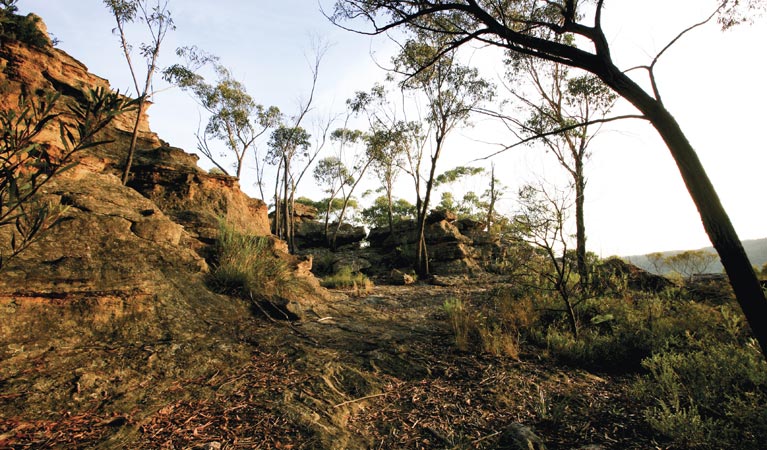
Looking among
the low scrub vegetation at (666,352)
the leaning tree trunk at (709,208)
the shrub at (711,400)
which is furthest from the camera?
the low scrub vegetation at (666,352)

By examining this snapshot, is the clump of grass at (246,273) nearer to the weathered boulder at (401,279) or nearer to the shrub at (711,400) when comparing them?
the shrub at (711,400)

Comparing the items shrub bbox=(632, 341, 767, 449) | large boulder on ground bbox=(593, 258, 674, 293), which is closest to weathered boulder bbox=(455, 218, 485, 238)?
large boulder on ground bbox=(593, 258, 674, 293)

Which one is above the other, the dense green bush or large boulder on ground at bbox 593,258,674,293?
large boulder on ground at bbox 593,258,674,293

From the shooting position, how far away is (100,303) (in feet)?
11.1

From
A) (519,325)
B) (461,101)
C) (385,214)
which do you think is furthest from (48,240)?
(385,214)

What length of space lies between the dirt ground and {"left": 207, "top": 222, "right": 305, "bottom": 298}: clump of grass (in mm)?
1258

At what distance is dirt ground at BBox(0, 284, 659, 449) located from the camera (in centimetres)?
222

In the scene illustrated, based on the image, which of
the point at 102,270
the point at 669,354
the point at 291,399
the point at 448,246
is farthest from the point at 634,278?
the point at 102,270

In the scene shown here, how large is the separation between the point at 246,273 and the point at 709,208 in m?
5.55

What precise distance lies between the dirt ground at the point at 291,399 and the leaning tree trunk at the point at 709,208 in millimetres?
1193

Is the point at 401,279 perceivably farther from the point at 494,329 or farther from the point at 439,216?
the point at 494,329

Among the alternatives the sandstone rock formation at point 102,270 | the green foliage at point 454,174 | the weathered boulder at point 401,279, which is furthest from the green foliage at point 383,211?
the sandstone rock formation at point 102,270

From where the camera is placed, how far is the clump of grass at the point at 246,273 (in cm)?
513

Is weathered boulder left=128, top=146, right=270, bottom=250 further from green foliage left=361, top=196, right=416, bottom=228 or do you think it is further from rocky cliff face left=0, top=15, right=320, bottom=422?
green foliage left=361, top=196, right=416, bottom=228
